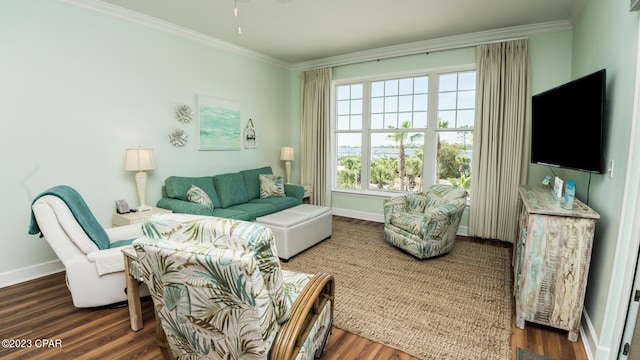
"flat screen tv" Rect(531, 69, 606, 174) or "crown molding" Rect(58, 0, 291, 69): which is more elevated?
"crown molding" Rect(58, 0, 291, 69)

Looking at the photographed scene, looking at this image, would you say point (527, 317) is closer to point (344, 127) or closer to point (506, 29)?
point (506, 29)

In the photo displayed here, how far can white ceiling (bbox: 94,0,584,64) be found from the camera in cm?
326

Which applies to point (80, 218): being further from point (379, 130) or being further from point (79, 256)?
point (379, 130)

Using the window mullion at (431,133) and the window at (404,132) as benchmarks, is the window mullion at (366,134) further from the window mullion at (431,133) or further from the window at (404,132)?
the window mullion at (431,133)

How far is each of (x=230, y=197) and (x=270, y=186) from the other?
0.69 meters

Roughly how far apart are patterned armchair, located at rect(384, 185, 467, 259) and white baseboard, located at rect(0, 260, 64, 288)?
12.3ft

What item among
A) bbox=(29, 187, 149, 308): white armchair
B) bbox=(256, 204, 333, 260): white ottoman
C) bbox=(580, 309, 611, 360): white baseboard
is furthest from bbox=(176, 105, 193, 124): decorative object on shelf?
bbox=(580, 309, 611, 360): white baseboard

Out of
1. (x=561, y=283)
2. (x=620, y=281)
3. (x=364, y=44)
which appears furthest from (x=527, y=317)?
(x=364, y=44)

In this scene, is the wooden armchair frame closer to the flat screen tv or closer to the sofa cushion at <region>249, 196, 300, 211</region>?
the flat screen tv

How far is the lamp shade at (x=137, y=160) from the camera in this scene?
337 centimetres

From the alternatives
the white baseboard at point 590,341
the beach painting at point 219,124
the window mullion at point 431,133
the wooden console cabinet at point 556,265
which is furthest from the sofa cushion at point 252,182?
the white baseboard at point 590,341

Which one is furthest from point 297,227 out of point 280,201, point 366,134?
point 366,134

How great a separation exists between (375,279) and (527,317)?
4.18ft

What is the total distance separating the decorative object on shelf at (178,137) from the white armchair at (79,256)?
5.49 feet
